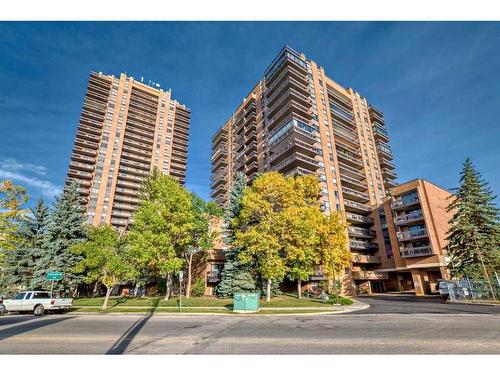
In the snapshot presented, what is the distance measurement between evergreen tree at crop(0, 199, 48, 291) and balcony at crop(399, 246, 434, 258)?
48788mm

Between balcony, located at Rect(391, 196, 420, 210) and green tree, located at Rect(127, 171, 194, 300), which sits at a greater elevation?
balcony, located at Rect(391, 196, 420, 210)

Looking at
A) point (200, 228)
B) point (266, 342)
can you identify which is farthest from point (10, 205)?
point (266, 342)

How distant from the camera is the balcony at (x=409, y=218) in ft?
131

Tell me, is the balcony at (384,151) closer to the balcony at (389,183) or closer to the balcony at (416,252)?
the balcony at (389,183)

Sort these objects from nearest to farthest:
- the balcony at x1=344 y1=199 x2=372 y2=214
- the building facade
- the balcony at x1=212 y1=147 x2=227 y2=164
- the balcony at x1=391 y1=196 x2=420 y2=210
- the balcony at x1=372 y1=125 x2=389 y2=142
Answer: the building facade → the balcony at x1=391 y1=196 x2=420 y2=210 → the balcony at x1=344 y1=199 x2=372 y2=214 → the balcony at x1=372 y1=125 x2=389 y2=142 → the balcony at x1=212 y1=147 x2=227 y2=164

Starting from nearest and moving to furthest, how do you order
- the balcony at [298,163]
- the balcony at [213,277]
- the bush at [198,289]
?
1. the bush at [198,289]
2. the balcony at [213,277]
3. the balcony at [298,163]

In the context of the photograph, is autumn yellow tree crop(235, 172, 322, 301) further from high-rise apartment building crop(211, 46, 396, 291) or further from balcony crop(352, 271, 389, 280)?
balcony crop(352, 271, 389, 280)

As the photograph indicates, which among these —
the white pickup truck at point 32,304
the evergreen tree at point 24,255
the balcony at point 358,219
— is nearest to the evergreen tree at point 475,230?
the balcony at point 358,219

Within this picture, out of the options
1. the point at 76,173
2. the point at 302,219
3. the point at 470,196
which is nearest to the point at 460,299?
the point at 470,196

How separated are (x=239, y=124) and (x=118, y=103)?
37.9m

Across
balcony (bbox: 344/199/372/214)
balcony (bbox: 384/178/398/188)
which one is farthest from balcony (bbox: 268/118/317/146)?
balcony (bbox: 384/178/398/188)

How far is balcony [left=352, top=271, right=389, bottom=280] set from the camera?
42.2m

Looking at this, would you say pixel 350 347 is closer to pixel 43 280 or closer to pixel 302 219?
pixel 302 219

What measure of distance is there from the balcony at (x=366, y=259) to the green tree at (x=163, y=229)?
29357 millimetres
